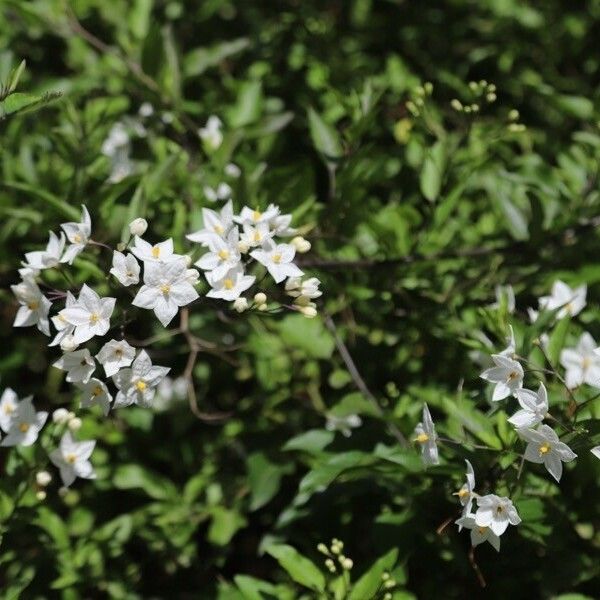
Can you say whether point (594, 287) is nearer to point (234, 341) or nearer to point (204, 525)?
point (234, 341)

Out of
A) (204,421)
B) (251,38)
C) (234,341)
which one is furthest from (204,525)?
(251,38)

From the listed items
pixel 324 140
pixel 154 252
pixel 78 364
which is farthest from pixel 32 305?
pixel 324 140

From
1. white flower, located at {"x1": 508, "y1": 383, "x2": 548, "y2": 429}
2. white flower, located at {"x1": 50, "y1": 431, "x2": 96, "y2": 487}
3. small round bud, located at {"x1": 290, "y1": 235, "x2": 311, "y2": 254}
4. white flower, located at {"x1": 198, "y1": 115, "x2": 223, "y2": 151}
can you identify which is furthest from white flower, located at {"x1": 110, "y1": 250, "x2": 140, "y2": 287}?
white flower, located at {"x1": 198, "y1": 115, "x2": 223, "y2": 151}

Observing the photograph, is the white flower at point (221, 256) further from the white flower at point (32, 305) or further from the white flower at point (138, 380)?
the white flower at point (32, 305)

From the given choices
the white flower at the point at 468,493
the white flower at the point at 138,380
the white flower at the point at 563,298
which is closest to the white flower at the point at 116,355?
the white flower at the point at 138,380

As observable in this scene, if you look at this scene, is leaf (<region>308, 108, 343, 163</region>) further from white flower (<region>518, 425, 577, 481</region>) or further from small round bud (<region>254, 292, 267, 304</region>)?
white flower (<region>518, 425, 577, 481</region>)
